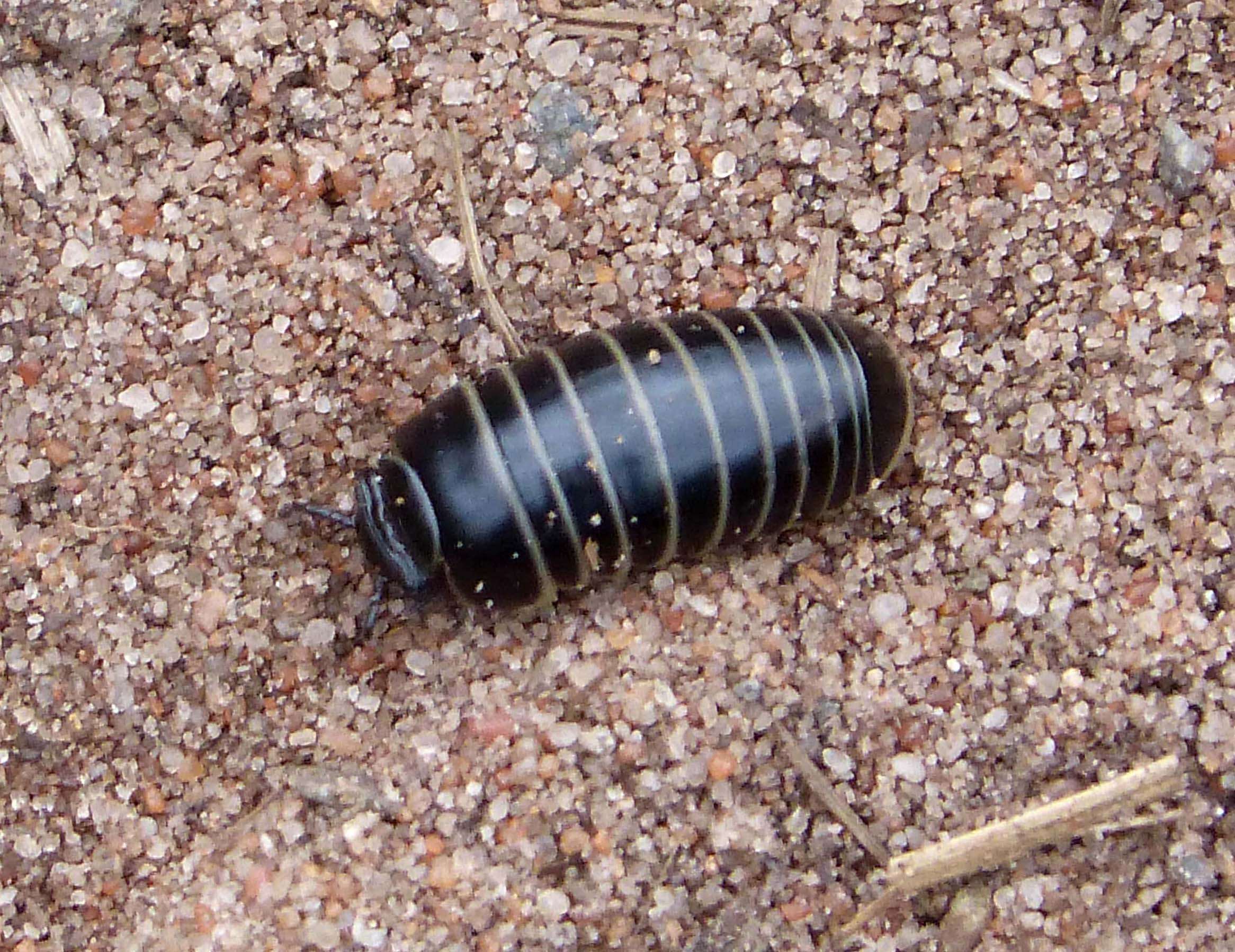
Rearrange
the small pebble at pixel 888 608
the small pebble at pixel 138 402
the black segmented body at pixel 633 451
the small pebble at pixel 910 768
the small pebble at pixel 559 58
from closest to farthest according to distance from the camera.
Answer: the black segmented body at pixel 633 451, the small pebble at pixel 910 768, the small pebble at pixel 888 608, the small pebble at pixel 138 402, the small pebble at pixel 559 58

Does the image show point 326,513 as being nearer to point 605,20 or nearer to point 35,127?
point 35,127

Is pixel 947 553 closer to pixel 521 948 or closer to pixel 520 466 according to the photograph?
pixel 520 466

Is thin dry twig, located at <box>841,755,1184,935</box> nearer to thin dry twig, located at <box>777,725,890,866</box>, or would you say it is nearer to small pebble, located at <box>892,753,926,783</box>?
thin dry twig, located at <box>777,725,890,866</box>

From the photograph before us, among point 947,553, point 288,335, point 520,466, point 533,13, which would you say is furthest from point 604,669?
point 533,13

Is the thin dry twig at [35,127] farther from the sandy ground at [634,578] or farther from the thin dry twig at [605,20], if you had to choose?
the thin dry twig at [605,20]

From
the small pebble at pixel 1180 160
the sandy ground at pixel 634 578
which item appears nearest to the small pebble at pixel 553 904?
the sandy ground at pixel 634 578

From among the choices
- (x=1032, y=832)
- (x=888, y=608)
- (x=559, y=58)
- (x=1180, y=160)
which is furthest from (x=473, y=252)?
(x=1032, y=832)
